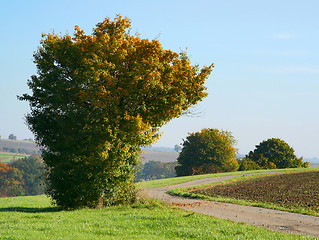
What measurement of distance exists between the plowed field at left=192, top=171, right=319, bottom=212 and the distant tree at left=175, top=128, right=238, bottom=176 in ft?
75.2

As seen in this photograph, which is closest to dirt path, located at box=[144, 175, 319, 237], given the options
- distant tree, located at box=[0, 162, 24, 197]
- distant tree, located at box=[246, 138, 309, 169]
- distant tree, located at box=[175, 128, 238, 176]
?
distant tree, located at box=[175, 128, 238, 176]

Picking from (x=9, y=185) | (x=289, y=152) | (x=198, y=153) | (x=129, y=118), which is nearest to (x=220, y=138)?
(x=198, y=153)

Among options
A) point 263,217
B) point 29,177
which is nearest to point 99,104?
point 263,217

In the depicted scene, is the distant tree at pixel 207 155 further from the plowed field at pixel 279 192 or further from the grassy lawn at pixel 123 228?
the grassy lawn at pixel 123 228

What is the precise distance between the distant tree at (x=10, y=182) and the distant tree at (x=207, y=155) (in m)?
52.3

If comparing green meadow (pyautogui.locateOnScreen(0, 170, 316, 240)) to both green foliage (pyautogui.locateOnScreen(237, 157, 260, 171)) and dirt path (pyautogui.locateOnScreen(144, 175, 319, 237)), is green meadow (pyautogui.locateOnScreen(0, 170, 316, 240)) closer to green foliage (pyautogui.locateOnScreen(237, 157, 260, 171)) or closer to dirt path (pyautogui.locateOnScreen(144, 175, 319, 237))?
dirt path (pyautogui.locateOnScreen(144, 175, 319, 237))

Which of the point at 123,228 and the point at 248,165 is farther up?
the point at 248,165

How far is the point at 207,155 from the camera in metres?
58.6

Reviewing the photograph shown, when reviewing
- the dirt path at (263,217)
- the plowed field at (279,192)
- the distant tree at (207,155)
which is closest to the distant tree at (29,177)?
the distant tree at (207,155)

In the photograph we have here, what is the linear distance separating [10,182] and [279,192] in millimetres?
80746

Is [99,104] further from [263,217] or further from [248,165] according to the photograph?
[248,165]

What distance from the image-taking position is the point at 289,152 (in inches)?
2486

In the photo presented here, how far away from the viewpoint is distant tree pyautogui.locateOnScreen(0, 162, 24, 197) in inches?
3610

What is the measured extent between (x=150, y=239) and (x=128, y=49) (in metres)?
12.1
